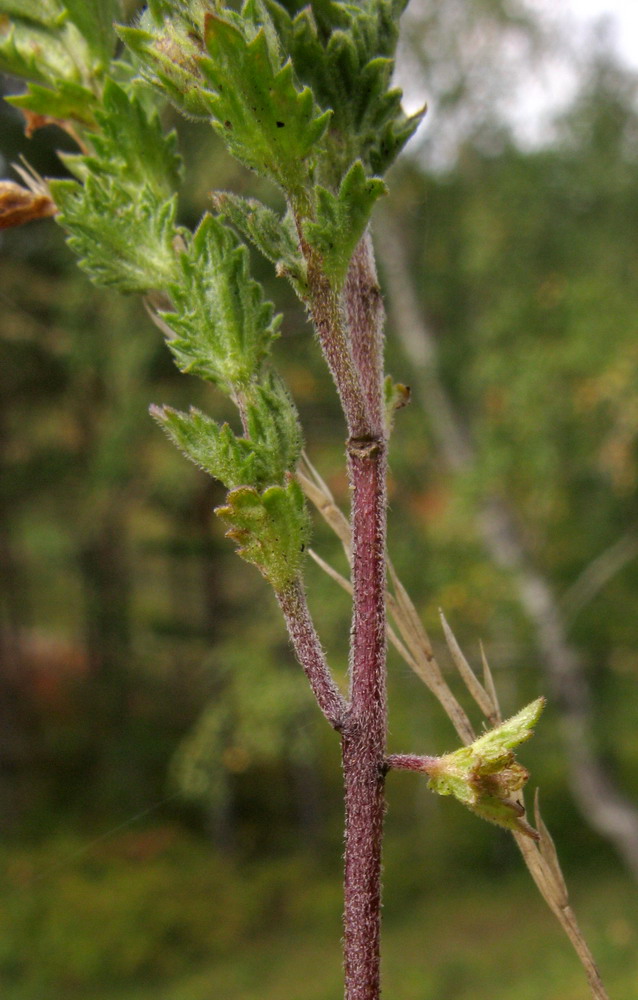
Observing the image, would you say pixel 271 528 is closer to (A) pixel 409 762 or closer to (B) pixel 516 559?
(A) pixel 409 762

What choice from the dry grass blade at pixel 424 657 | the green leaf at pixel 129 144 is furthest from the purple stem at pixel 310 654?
the green leaf at pixel 129 144

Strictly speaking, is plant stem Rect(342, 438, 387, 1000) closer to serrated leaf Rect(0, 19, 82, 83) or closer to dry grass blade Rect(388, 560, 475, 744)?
dry grass blade Rect(388, 560, 475, 744)

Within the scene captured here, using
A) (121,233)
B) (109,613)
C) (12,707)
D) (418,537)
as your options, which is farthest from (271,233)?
(12,707)

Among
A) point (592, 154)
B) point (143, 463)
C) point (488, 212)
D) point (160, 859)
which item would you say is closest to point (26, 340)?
point (143, 463)

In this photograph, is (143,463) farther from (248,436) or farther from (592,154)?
(248,436)

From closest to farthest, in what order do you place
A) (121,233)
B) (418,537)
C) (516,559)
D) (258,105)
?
(258,105) < (121,233) < (516,559) < (418,537)
